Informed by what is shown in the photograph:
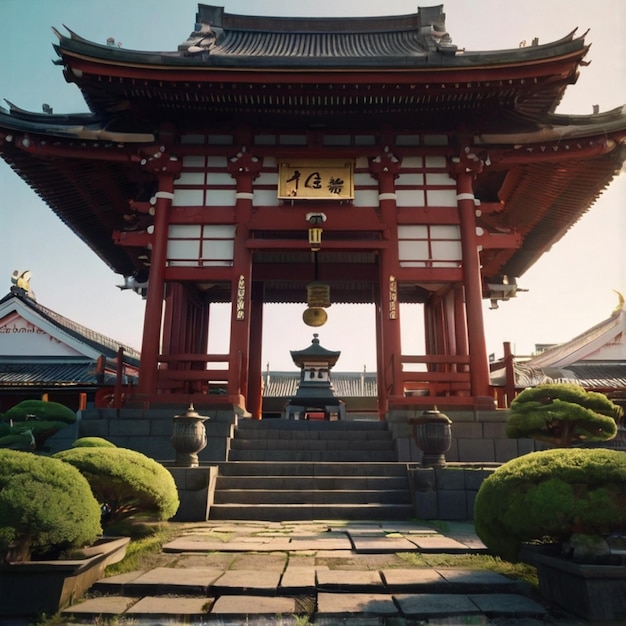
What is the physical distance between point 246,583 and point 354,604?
3.20ft

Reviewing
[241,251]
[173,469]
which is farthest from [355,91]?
[173,469]

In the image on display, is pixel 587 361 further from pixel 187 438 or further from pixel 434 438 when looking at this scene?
pixel 187 438

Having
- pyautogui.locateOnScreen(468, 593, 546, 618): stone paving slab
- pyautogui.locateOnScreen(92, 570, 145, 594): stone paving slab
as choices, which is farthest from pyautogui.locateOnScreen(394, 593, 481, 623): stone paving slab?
pyautogui.locateOnScreen(92, 570, 145, 594): stone paving slab

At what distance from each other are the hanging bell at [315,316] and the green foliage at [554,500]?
10469 mm

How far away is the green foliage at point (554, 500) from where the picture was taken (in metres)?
4.21

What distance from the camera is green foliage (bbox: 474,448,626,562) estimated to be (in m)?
4.21

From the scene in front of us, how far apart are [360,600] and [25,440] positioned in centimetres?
789

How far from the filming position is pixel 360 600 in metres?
4.28

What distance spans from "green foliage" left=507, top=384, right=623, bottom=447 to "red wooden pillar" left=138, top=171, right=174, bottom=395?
7.85 metres

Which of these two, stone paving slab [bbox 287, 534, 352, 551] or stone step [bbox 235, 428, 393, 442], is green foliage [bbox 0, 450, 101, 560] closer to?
stone paving slab [bbox 287, 534, 352, 551]

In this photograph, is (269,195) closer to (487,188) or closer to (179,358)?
(179,358)

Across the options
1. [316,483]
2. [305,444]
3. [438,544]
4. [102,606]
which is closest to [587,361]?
[305,444]

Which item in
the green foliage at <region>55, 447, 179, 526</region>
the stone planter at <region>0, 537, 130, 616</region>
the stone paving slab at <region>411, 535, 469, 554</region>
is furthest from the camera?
the stone paving slab at <region>411, 535, 469, 554</region>

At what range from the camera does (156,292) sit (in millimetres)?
12992
